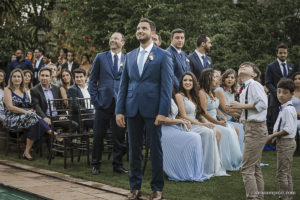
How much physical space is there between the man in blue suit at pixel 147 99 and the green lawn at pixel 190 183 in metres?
0.47

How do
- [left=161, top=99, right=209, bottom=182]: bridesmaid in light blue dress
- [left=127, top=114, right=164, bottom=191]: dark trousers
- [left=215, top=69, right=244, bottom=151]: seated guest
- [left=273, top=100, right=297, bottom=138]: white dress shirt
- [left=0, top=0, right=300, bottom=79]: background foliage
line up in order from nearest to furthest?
[left=273, top=100, right=297, bottom=138]: white dress shirt → [left=127, top=114, right=164, bottom=191]: dark trousers → [left=161, top=99, right=209, bottom=182]: bridesmaid in light blue dress → [left=215, top=69, right=244, bottom=151]: seated guest → [left=0, top=0, right=300, bottom=79]: background foliage

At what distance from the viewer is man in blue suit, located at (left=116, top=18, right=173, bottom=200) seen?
534 centimetres

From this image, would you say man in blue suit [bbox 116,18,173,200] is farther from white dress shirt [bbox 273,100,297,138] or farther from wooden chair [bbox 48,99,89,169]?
wooden chair [bbox 48,99,89,169]

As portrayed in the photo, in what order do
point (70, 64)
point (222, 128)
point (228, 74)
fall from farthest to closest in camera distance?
1. point (70, 64)
2. point (228, 74)
3. point (222, 128)

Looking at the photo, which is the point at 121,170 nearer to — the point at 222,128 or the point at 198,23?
the point at 222,128

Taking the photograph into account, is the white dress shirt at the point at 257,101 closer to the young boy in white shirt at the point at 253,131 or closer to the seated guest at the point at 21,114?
the young boy in white shirt at the point at 253,131

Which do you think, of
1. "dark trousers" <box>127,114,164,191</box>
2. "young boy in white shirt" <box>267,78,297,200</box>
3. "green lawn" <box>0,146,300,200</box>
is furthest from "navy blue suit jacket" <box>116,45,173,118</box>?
"young boy in white shirt" <box>267,78,297,200</box>

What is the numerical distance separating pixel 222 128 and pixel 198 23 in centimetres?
834

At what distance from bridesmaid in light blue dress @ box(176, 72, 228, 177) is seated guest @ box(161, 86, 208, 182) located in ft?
0.90

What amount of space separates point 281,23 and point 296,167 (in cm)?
671

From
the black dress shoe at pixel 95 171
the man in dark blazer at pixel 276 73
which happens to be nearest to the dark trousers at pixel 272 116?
the man in dark blazer at pixel 276 73

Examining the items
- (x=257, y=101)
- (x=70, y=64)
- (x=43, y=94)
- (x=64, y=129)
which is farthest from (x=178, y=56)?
(x=70, y=64)

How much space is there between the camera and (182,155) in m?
6.82

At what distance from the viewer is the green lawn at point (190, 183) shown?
19.2ft
